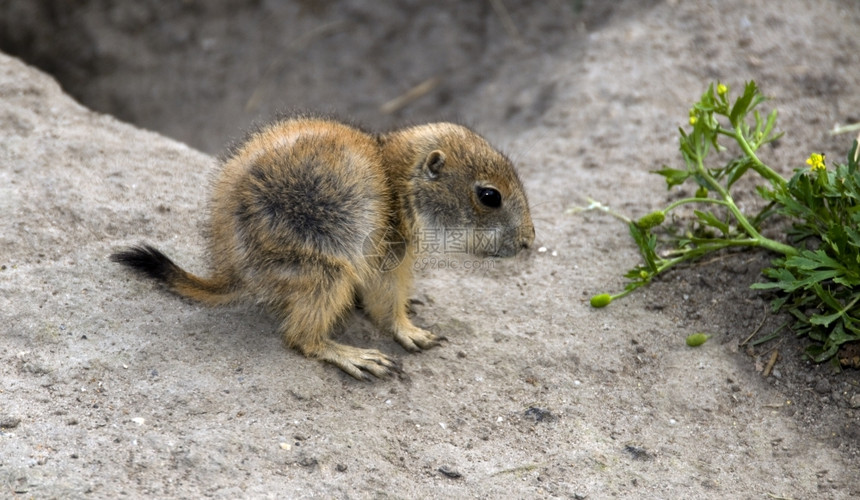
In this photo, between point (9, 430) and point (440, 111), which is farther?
point (440, 111)

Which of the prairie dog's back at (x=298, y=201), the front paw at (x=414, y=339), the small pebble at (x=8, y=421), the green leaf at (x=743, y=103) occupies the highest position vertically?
the green leaf at (x=743, y=103)

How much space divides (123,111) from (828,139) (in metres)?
7.48

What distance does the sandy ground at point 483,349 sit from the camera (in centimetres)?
416

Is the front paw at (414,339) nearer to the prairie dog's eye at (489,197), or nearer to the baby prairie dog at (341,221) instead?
the baby prairie dog at (341,221)

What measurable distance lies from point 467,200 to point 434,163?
1.05 feet

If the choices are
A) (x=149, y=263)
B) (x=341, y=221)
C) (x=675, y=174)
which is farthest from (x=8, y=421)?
(x=675, y=174)

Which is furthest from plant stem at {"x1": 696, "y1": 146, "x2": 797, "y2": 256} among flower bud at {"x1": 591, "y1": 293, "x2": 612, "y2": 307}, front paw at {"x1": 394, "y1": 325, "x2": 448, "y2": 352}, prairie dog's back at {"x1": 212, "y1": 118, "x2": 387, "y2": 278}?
prairie dog's back at {"x1": 212, "y1": 118, "x2": 387, "y2": 278}

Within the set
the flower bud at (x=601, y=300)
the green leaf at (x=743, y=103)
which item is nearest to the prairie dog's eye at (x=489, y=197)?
the flower bud at (x=601, y=300)

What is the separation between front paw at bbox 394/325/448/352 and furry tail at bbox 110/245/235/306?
109cm

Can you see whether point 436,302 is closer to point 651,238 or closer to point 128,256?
point 651,238

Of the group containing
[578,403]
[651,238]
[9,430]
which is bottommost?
[9,430]

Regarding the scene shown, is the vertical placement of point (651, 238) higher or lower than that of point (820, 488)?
higher

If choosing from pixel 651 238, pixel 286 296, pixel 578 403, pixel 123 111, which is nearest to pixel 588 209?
pixel 651 238

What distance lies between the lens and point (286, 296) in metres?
4.84
